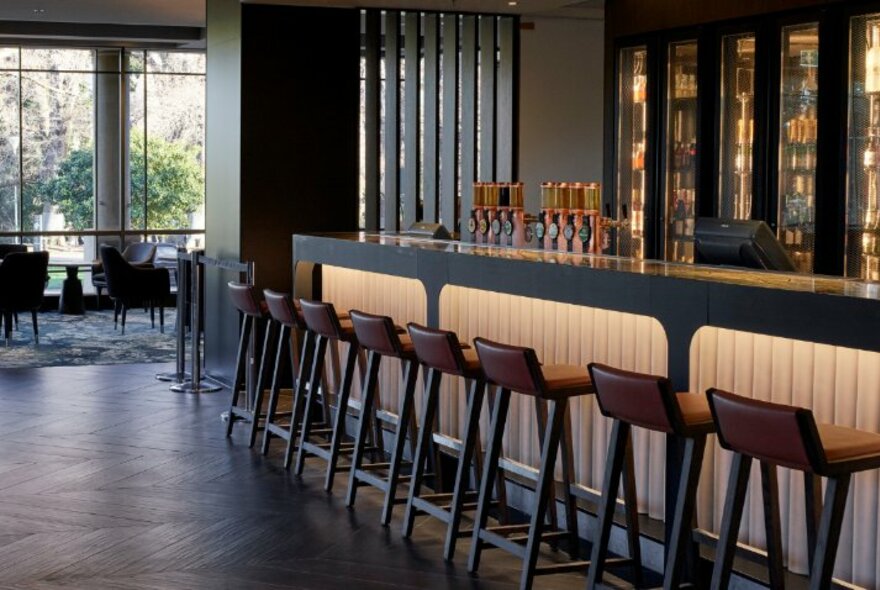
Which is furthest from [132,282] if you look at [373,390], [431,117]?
[373,390]

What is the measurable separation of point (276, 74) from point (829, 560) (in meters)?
6.49

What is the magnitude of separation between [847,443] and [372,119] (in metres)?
6.36

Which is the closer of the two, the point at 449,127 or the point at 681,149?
the point at 681,149

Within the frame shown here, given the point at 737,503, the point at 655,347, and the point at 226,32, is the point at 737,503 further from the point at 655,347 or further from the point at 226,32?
the point at 226,32

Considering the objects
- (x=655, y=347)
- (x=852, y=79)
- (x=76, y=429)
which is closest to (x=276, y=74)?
(x=76, y=429)

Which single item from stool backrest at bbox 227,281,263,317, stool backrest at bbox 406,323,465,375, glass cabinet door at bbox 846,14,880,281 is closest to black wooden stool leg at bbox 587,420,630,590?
stool backrest at bbox 406,323,465,375

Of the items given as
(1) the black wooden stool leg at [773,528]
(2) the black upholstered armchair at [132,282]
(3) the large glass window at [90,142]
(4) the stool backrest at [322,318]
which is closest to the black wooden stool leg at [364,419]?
(4) the stool backrest at [322,318]

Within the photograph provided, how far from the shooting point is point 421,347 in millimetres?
5613

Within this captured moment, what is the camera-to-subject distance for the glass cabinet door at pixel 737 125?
8930mm

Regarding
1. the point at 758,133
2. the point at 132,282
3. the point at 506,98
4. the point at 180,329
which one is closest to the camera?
the point at 758,133

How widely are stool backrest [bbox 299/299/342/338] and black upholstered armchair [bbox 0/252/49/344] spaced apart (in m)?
6.35

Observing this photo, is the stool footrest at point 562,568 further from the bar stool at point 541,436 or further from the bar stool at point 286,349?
the bar stool at point 286,349

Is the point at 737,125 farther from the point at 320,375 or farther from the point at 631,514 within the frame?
the point at 631,514

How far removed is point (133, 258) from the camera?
600 inches
